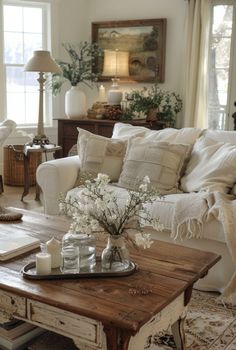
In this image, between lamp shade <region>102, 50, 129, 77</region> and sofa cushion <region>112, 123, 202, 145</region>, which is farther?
lamp shade <region>102, 50, 129, 77</region>

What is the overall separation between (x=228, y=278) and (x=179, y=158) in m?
0.96

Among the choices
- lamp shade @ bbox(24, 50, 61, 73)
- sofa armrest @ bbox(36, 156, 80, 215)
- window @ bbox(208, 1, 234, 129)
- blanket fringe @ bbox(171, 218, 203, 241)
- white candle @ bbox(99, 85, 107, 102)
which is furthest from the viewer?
white candle @ bbox(99, 85, 107, 102)

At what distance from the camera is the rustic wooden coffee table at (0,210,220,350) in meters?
1.58

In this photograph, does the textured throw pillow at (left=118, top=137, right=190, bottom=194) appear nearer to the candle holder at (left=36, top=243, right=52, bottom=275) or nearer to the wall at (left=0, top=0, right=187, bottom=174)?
the candle holder at (left=36, top=243, right=52, bottom=275)

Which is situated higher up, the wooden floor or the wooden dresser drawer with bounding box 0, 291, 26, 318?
the wooden dresser drawer with bounding box 0, 291, 26, 318

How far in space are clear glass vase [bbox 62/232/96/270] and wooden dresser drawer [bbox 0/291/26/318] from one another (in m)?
0.29

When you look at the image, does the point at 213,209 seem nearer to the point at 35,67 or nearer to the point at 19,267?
the point at 19,267

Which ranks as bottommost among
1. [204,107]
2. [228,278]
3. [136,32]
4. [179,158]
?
[228,278]

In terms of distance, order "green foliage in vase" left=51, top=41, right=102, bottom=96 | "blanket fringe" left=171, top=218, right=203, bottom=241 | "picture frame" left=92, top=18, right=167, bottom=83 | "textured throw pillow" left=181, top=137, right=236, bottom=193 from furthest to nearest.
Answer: "green foliage in vase" left=51, top=41, right=102, bottom=96
"picture frame" left=92, top=18, right=167, bottom=83
"textured throw pillow" left=181, top=137, right=236, bottom=193
"blanket fringe" left=171, top=218, right=203, bottom=241

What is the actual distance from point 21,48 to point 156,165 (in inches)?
132

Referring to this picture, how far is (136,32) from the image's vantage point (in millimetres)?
5684

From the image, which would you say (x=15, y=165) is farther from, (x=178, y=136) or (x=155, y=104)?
(x=178, y=136)

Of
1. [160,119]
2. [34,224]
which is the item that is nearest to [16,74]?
[160,119]

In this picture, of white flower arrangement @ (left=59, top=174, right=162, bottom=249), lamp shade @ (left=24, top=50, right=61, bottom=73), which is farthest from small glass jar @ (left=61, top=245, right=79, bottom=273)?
lamp shade @ (left=24, top=50, right=61, bottom=73)
